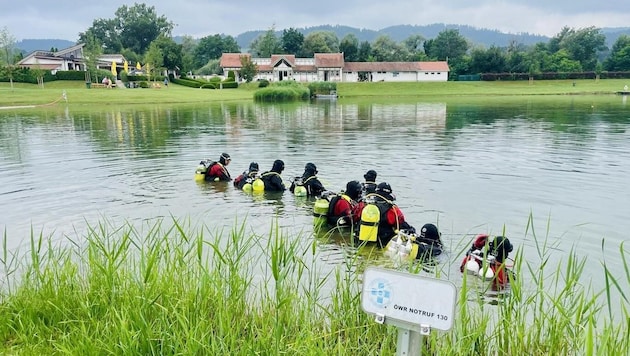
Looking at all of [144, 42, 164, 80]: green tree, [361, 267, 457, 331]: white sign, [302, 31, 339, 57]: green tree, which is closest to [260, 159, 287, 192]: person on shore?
[361, 267, 457, 331]: white sign

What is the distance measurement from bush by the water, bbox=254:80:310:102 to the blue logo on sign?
4740cm

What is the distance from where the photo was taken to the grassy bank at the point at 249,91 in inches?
1757

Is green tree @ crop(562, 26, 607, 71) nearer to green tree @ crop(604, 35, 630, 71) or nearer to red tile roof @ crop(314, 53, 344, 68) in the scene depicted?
green tree @ crop(604, 35, 630, 71)

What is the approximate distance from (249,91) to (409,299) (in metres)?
60.5

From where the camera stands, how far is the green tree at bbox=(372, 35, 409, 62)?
3639 inches

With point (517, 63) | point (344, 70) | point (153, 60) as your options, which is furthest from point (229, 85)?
point (517, 63)

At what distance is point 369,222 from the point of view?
7.43 meters

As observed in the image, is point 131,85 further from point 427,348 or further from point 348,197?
point 427,348

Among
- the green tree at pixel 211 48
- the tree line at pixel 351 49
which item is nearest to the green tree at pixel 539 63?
the tree line at pixel 351 49

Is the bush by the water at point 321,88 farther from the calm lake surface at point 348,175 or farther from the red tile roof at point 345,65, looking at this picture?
the calm lake surface at point 348,175

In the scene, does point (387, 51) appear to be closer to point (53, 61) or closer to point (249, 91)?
point (249, 91)

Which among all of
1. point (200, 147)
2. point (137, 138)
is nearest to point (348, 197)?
point (200, 147)

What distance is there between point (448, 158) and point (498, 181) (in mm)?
3354

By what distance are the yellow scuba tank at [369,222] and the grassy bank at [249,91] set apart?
40.8 m
